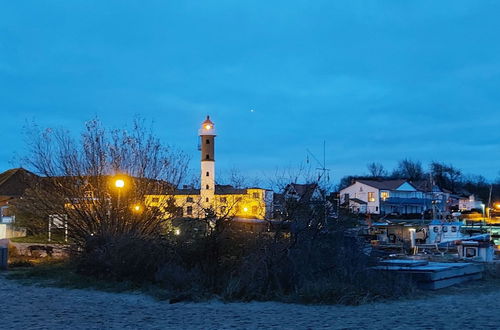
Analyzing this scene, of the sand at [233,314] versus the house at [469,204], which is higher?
the house at [469,204]

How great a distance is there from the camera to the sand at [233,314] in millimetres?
10336

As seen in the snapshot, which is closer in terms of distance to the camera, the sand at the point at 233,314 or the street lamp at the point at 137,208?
the sand at the point at 233,314

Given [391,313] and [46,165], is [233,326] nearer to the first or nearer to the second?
[391,313]

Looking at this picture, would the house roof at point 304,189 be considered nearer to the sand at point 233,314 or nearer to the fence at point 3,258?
the sand at point 233,314

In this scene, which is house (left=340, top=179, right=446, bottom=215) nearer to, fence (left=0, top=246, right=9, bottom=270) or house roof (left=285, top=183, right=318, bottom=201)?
fence (left=0, top=246, right=9, bottom=270)

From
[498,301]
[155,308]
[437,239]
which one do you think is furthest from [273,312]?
[437,239]

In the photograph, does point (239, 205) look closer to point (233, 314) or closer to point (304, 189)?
point (304, 189)

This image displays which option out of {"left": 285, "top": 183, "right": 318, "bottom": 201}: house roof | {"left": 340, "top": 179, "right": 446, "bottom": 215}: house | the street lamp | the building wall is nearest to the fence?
the street lamp

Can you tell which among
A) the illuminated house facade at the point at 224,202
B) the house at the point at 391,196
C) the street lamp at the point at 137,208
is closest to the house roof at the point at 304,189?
the illuminated house facade at the point at 224,202

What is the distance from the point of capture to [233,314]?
461 inches

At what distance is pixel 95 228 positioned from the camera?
2162cm

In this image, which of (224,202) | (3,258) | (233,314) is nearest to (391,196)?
(224,202)

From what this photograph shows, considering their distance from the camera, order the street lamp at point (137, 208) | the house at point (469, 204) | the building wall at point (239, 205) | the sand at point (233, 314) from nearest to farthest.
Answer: the sand at point (233, 314)
the building wall at point (239, 205)
the street lamp at point (137, 208)
the house at point (469, 204)

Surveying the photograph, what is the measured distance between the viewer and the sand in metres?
10.3
